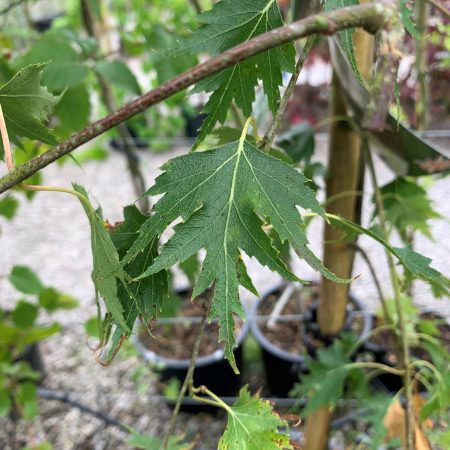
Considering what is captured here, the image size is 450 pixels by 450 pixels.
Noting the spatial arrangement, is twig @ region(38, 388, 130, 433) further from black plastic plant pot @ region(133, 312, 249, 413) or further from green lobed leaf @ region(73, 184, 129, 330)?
green lobed leaf @ region(73, 184, 129, 330)

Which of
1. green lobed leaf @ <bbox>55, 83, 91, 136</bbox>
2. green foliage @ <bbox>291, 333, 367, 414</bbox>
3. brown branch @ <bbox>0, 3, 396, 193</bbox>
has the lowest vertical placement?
green foliage @ <bbox>291, 333, 367, 414</bbox>

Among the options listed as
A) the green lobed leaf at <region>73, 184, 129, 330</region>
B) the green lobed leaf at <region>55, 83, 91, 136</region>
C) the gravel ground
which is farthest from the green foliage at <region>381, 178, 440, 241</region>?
the green lobed leaf at <region>55, 83, 91, 136</region>

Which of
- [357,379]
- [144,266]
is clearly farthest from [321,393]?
[144,266]

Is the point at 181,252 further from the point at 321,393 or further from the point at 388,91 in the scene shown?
the point at 321,393

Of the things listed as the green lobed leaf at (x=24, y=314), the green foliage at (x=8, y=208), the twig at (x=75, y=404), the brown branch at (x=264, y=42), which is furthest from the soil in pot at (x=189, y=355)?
the brown branch at (x=264, y=42)

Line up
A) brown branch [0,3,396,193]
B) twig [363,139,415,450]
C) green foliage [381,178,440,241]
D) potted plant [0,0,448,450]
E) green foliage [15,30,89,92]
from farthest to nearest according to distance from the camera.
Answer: green foliage [15,30,89,92] < green foliage [381,178,440,241] < twig [363,139,415,450] < potted plant [0,0,448,450] < brown branch [0,3,396,193]

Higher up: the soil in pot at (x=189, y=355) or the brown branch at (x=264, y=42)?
the brown branch at (x=264, y=42)

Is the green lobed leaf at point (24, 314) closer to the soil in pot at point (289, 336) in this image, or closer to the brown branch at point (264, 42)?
the soil in pot at point (289, 336)
